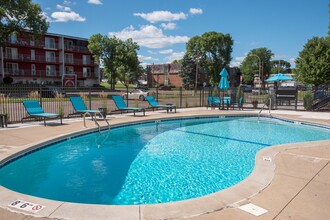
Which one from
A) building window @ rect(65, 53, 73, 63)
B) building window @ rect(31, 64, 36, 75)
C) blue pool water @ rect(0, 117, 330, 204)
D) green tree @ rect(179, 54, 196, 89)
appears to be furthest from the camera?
green tree @ rect(179, 54, 196, 89)

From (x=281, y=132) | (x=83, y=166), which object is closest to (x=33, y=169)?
(x=83, y=166)

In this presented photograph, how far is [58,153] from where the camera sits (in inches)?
315

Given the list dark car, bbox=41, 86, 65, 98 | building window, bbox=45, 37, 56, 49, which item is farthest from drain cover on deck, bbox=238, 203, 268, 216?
building window, bbox=45, 37, 56, 49

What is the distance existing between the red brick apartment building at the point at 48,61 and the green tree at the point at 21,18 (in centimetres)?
791

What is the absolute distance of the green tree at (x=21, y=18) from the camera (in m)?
29.3

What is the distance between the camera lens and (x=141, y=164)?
719 cm

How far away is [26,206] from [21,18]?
110 feet

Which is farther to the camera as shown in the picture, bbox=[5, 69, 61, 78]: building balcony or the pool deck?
bbox=[5, 69, 61, 78]: building balcony

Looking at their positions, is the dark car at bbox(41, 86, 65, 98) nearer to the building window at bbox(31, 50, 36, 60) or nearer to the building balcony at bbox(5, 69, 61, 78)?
the building balcony at bbox(5, 69, 61, 78)

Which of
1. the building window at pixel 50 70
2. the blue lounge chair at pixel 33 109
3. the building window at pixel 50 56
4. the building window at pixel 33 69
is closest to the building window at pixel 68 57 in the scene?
the building window at pixel 50 56

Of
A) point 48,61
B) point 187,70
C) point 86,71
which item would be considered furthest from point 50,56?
point 187,70

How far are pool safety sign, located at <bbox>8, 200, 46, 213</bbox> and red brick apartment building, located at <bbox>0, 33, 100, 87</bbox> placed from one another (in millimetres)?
35546

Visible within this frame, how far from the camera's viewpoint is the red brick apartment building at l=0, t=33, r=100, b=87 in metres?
42.2

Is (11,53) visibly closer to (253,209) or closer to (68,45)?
(68,45)
